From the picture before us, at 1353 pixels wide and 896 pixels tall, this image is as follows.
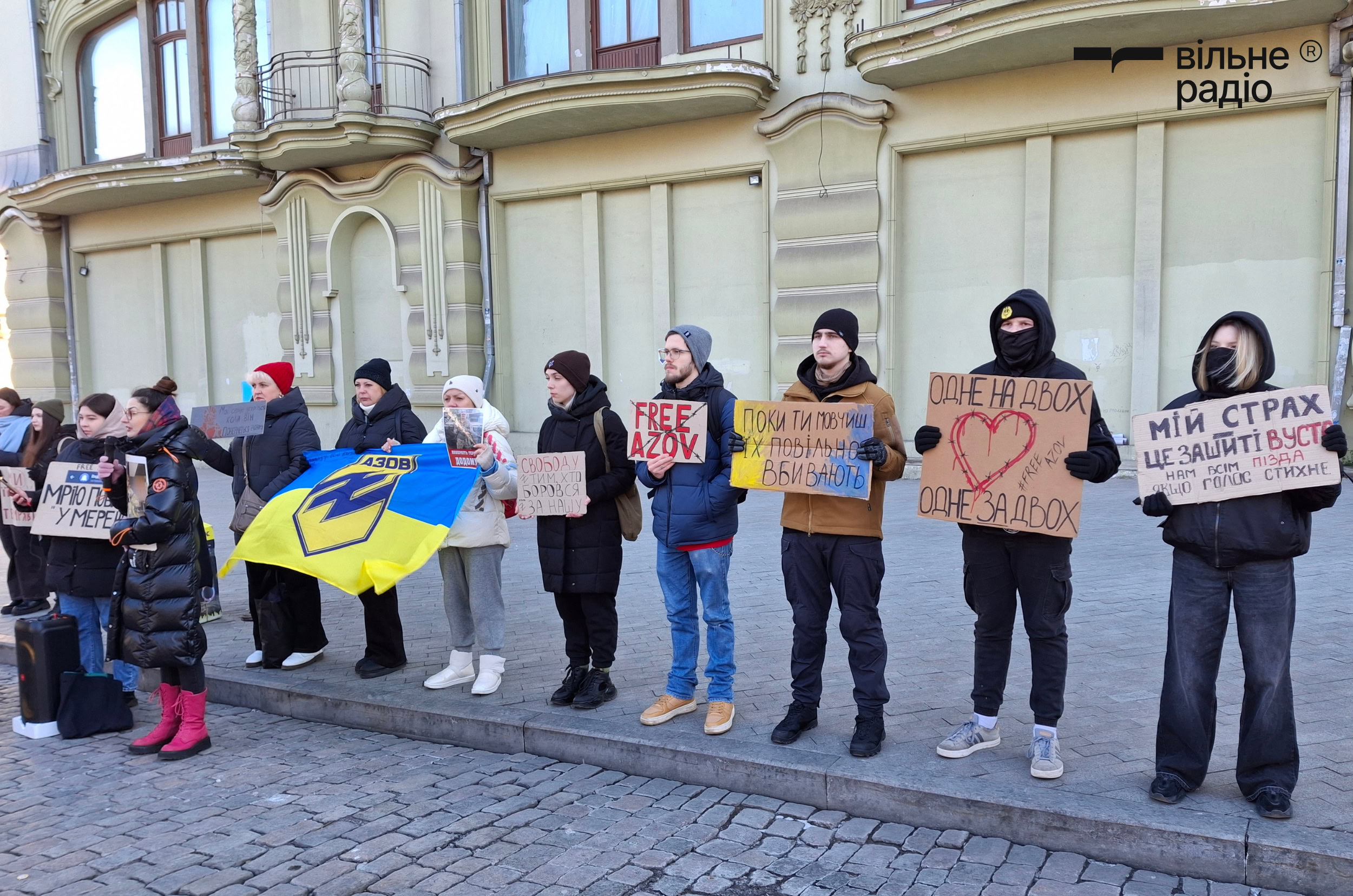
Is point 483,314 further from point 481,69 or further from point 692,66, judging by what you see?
point 692,66

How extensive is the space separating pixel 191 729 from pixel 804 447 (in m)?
3.49

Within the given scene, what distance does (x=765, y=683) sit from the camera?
5500mm

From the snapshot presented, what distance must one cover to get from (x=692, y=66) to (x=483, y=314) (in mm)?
5316

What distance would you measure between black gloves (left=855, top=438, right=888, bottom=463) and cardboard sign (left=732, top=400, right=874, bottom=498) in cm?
4

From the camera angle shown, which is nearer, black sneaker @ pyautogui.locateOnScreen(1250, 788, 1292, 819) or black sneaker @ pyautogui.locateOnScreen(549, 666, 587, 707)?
black sneaker @ pyautogui.locateOnScreen(1250, 788, 1292, 819)

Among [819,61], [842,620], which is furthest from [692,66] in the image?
[842,620]

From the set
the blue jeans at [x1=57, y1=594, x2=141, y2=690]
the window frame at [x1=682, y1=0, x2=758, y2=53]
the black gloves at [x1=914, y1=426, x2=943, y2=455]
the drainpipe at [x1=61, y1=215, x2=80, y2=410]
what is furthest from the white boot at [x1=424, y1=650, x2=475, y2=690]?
the drainpipe at [x1=61, y1=215, x2=80, y2=410]

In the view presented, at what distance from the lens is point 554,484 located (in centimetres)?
521

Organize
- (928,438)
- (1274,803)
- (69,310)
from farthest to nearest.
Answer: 1. (69,310)
2. (928,438)
3. (1274,803)

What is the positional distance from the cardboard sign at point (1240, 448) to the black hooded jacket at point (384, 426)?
4.04 meters

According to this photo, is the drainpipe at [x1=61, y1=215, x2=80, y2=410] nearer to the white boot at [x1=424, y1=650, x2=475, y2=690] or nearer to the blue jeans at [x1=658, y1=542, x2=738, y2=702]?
the white boot at [x1=424, y1=650, x2=475, y2=690]

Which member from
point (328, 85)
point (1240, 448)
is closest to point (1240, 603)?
point (1240, 448)

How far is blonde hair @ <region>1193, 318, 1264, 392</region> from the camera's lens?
144 inches

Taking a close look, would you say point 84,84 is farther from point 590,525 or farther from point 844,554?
point 844,554
